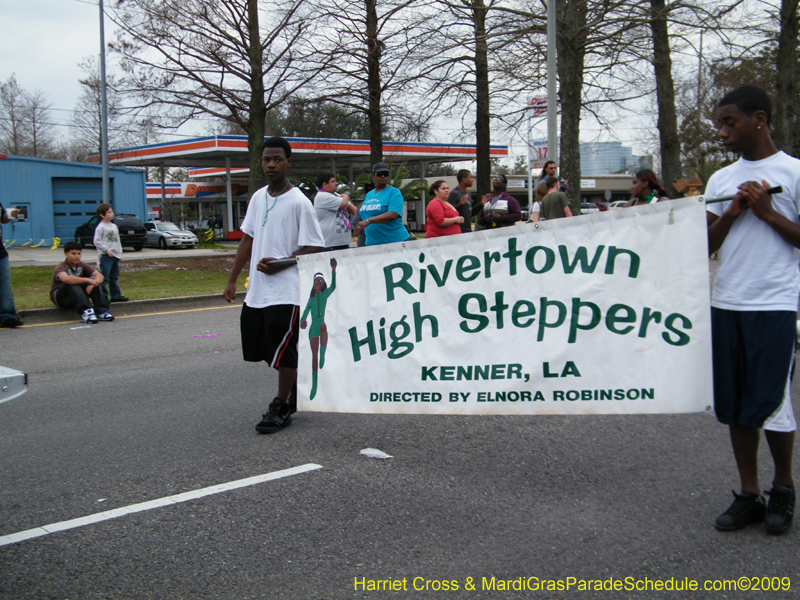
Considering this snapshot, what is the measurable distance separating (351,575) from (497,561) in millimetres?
647

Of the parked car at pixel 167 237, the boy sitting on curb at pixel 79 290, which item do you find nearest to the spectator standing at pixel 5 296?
the boy sitting on curb at pixel 79 290

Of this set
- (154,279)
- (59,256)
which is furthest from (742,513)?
(59,256)

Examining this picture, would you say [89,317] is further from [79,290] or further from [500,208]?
[500,208]

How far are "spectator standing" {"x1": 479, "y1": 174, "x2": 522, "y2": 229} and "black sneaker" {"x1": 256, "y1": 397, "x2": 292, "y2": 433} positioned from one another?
268 inches

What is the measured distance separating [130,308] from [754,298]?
423 inches

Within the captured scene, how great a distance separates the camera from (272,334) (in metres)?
4.80

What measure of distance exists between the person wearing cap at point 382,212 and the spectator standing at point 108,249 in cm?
549

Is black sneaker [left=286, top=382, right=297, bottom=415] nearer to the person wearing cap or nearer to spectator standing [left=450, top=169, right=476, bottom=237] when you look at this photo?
the person wearing cap

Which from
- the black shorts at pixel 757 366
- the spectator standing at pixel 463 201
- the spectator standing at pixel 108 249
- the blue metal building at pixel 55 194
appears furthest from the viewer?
the blue metal building at pixel 55 194

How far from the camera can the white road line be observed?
3402 millimetres

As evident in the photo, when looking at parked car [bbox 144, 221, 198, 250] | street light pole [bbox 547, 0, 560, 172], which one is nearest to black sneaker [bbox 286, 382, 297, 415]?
street light pole [bbox 547, 0, 560, 172]

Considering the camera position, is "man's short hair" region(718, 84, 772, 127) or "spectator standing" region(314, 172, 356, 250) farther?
"spectator standing" region(314, 172, 356, 250)

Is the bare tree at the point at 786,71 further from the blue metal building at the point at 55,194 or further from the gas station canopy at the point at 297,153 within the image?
the blue metal building at the point at 55,194

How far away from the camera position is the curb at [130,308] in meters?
10.9
